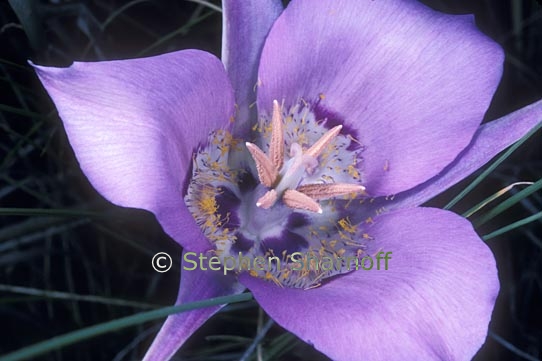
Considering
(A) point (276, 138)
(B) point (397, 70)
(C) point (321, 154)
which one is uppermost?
(B) point (397, 70)

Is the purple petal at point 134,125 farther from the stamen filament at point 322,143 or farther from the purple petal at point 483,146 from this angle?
the purple petal at point 483,146

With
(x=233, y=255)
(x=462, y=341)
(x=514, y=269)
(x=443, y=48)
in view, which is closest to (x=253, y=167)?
(x=233, y=255)

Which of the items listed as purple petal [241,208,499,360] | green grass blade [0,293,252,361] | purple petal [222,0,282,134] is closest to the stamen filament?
purple petal [222,0,282,134]

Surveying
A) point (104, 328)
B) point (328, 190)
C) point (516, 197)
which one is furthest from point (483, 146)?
point (104, 328)

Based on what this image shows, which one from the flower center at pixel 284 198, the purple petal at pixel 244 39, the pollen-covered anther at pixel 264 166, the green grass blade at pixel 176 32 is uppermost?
the purple petal at pixel 244 39

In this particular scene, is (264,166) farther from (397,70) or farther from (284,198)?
(397,70)

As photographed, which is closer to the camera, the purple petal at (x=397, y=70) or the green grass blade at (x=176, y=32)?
the purple petal at (x=397, y=70)

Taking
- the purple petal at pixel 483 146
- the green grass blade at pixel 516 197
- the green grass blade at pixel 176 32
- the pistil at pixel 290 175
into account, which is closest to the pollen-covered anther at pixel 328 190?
the pistil at pixel 290 175
